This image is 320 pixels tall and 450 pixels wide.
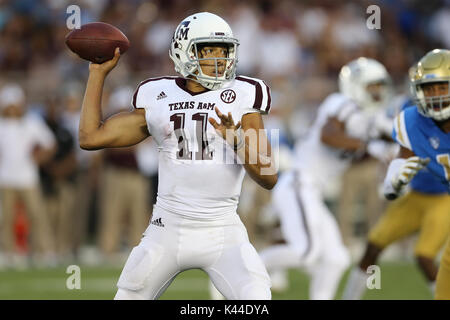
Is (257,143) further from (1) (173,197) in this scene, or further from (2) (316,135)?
(2) (316,135)

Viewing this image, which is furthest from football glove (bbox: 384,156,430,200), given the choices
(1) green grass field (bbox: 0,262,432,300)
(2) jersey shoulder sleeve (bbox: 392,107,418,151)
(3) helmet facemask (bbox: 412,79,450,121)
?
(1) green grass field (bbox: 0,262,432,300)

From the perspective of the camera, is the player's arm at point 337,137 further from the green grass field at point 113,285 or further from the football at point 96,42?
the football at point 96,42

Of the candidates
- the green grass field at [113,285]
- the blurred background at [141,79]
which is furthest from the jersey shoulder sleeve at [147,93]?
the blurred background at [141,79]

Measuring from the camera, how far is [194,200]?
383cm

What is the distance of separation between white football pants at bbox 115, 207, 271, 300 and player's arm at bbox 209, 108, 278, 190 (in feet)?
0.94

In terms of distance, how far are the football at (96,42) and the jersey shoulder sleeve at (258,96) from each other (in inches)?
22.7

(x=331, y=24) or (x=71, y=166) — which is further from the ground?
(x=331, y=24)

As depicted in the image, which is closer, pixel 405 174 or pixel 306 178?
pixel 405 174

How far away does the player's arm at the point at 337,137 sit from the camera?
19.7 ft

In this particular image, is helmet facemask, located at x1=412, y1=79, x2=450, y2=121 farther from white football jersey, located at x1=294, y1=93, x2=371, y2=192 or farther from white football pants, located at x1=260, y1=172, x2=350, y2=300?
white football pants, located at x1=260, y1=172, x2=350, y2=300
